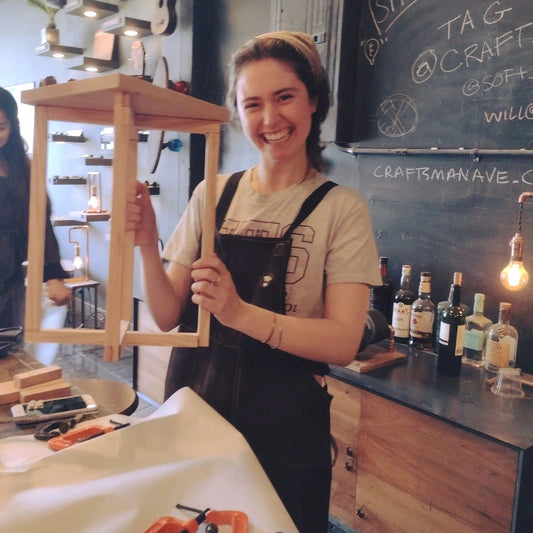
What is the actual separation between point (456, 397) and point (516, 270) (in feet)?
1.53

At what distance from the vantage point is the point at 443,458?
1.53 meters

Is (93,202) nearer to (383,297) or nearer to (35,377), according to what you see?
(383,297)

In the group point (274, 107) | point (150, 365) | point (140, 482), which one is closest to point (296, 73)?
point (274, 107)

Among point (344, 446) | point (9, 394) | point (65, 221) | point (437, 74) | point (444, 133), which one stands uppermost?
point (437, 74)

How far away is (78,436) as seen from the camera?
Result: 966 millimetres

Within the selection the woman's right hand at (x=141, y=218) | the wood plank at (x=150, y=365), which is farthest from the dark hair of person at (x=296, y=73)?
the wood plank at (x=150, y=365)

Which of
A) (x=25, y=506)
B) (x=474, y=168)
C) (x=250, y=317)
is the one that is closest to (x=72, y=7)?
(x=474, y=168)

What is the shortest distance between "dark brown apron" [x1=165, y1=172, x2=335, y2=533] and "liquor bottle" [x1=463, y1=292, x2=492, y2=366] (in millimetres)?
1042

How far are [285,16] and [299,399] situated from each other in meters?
2.02

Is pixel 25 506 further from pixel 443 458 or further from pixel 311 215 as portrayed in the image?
pixel 443 458

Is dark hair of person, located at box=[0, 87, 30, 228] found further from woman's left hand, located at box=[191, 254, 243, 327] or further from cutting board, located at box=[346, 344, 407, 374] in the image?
woman's left hand, located at box=[191, 254, 243, 327]

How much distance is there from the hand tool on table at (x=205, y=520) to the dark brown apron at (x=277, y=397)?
37 cm

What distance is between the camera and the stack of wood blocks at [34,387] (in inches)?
46.8

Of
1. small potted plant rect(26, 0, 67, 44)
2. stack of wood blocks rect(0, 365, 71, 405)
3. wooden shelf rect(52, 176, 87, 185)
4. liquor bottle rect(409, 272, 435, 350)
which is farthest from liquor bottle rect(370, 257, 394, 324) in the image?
small potted plant rect(26, 0, 67, 44)
